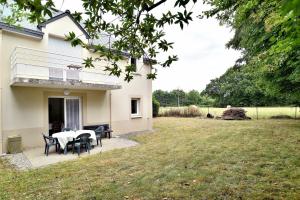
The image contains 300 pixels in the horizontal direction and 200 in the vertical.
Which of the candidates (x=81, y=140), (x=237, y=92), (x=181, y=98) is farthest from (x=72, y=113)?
(x=181, y=98)

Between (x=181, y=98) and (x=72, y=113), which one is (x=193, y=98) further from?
(x=72, y=113)

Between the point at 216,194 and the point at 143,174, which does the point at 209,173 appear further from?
the point at 143,174

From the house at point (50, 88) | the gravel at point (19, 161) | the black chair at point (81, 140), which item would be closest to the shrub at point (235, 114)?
the house at point (50, 88)

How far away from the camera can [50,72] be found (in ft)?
36.8

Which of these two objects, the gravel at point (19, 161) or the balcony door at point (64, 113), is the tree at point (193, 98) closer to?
the balcony door at point (64, 113)

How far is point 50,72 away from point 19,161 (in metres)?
4.49

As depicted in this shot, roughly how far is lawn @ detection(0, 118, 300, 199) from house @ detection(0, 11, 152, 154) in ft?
9.16

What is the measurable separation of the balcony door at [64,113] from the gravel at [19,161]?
334cm

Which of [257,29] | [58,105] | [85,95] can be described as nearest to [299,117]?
[257,29]

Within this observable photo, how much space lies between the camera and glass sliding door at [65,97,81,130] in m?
12.8

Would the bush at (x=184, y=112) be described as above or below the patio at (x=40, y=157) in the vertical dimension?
above

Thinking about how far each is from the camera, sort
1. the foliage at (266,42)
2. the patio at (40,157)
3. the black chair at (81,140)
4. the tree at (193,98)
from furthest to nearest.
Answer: the tree at (193,98), the black chair at (81,140), the patio at (40,157), the foliage at (266,42)

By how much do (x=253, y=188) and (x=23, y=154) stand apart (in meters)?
9.20

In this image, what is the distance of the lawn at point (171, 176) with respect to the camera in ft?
16.0
